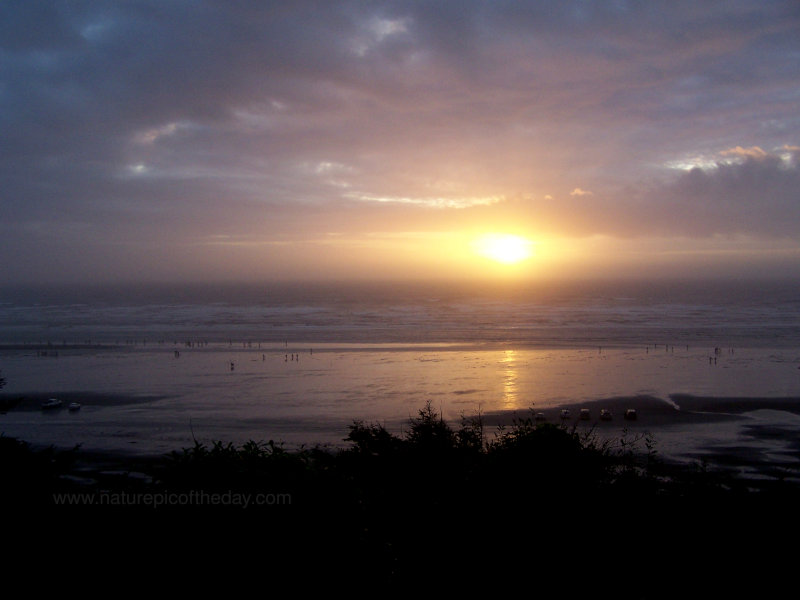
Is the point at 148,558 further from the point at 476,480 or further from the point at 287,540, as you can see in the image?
the point at 476,480

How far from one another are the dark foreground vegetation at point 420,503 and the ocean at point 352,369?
387 inches

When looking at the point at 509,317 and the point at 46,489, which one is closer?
the point at 46,489

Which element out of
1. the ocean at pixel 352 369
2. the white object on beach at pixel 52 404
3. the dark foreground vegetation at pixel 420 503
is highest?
the dark foreground vegetation at pixel 420 503

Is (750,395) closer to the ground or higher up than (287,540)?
closer to the ground

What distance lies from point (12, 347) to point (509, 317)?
64.0m

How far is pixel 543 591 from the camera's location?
22.3ft

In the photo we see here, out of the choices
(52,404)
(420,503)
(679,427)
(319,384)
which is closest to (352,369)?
(319,384)

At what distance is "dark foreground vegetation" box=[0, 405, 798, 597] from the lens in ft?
18.6

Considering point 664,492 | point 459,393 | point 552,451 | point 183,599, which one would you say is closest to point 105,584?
point 183,599

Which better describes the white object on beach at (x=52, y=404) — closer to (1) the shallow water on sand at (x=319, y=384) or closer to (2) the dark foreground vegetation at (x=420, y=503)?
(1) the shallow water on sand at (x=319, y=384)

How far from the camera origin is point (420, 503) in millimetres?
8633

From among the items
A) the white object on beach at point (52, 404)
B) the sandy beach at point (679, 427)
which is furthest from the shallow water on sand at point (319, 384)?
the white object on beach at point (52, 404)

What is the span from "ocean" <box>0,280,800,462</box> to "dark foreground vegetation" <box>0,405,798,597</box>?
983 cm

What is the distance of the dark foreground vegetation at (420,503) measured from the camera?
5.67m
